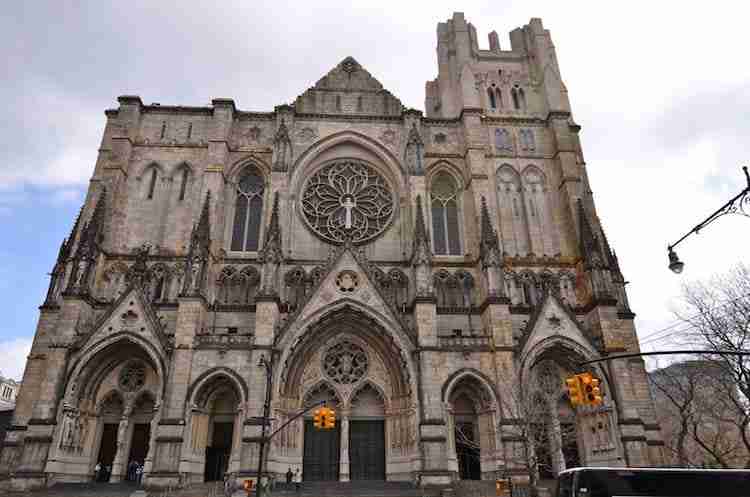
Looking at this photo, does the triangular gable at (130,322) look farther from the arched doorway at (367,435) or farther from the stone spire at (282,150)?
the stone spire at (282,150)

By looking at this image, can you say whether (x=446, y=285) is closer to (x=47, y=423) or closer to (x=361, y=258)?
(x=361, y=258)

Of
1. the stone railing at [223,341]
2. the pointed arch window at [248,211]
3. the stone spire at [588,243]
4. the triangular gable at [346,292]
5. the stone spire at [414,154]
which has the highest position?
the stone spire at [414,154]

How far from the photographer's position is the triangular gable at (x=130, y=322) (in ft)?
83.4

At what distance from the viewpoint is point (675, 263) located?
13180mm

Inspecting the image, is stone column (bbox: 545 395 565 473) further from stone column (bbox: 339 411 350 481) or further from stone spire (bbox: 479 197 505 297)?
stone column (bbox: 339 411 350 481)

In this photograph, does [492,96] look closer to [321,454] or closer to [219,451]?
[321,454]

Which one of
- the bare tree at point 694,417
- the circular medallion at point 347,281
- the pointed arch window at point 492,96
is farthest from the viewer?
the pointed arch window at point 492,96

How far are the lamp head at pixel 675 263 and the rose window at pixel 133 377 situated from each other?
81.1ft

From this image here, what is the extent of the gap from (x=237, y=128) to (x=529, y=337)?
23.1m

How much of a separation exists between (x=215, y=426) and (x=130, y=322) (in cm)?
689

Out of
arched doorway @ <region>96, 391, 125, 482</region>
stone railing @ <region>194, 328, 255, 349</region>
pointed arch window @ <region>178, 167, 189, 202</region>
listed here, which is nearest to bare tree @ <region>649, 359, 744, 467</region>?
stone railing @ <region>194, 328, 255, 349</region>

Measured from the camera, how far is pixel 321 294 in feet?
87.6

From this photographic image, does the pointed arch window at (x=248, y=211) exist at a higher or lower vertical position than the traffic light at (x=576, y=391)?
higher

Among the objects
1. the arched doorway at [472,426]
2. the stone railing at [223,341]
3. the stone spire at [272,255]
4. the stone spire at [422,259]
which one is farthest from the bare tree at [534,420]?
the stone railing at [223,341]
